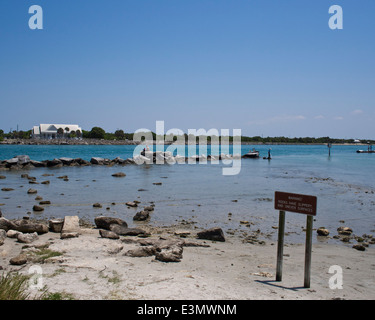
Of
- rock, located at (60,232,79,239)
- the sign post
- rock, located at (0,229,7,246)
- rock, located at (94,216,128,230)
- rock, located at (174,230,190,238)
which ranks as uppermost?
the sign post

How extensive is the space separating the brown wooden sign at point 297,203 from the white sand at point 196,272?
163 centimetres

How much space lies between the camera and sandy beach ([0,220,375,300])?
6504mm

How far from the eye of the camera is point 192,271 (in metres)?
8.00

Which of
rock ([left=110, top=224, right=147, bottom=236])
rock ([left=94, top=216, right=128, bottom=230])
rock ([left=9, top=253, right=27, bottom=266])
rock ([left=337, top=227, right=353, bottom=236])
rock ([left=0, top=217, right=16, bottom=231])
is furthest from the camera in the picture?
rock ([left=337, top=227, right=353, bottom=236])

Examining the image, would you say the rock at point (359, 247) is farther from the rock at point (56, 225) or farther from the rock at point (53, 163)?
the rock at point (53, 163)

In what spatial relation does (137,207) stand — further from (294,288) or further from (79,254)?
(294,288)

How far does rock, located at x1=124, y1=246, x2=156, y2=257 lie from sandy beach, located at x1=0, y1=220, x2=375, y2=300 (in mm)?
144

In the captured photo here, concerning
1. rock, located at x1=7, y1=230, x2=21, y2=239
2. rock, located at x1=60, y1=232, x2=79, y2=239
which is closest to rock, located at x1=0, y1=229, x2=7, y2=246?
rock, located at x1=7, y1=230, x2=21, y2=239

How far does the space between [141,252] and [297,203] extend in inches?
166

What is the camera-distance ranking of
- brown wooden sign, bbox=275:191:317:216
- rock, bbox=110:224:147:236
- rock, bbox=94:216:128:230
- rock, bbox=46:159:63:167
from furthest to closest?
rock, bbox=46:159:63:167 < rock, bbox=94:216:128:230 < rock, bbox=110:224:147:236 < brown wooden sign, bbox=275:191:317:216

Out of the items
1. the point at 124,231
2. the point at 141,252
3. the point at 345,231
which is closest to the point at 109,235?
the point at 124,231

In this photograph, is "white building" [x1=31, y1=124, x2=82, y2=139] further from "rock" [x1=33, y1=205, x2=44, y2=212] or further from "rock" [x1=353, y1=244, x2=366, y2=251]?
"rock" [x1=353, y1=244, x2=366, y2=251]
